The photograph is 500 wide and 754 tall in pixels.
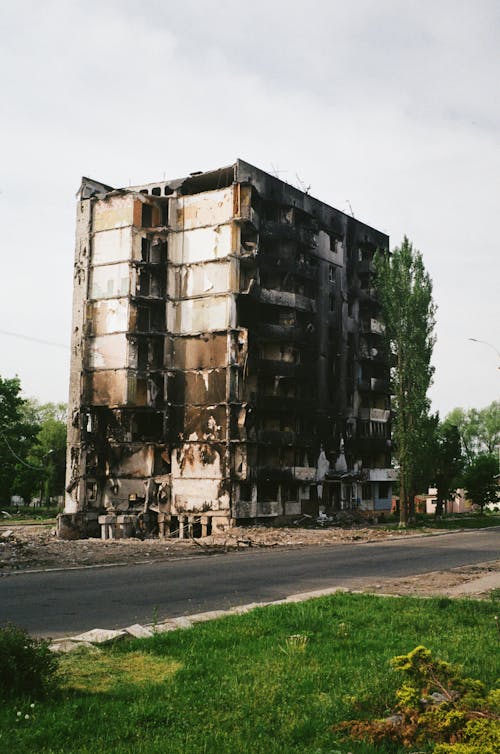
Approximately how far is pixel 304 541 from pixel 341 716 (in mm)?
32327

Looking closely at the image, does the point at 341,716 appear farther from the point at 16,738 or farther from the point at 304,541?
the point at 304,541

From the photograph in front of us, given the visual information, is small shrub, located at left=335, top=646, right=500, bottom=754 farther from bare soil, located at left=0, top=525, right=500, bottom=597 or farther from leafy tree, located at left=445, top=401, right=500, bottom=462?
leafy tree, located at left=445, top=401, right=500, bottom=462

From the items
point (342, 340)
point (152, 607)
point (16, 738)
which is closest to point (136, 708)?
point (16, 738)

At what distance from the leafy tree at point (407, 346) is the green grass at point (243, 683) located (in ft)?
131

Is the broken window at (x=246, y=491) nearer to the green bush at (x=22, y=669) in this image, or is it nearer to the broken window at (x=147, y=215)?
the broken window at (x=147, y=215)

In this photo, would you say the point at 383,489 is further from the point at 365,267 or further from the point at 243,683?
the point at 243,683

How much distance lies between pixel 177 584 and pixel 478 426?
9920 cm

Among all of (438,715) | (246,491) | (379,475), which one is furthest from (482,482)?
(438,715)

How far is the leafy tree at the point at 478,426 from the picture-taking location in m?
109

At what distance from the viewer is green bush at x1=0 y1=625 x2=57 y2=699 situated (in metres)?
6.69

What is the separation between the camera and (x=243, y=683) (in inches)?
290

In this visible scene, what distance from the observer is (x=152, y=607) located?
45.2ft

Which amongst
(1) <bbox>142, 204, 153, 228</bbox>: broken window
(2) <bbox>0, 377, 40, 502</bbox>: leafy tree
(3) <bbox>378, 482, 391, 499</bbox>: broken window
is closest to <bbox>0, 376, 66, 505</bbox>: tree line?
(2) <bbox>0, 377, 40, 502</bbox>: leafy tree

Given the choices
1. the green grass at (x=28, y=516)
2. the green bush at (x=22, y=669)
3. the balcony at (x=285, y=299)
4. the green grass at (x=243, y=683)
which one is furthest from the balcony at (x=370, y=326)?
the green bush at (x=22, y=669)
